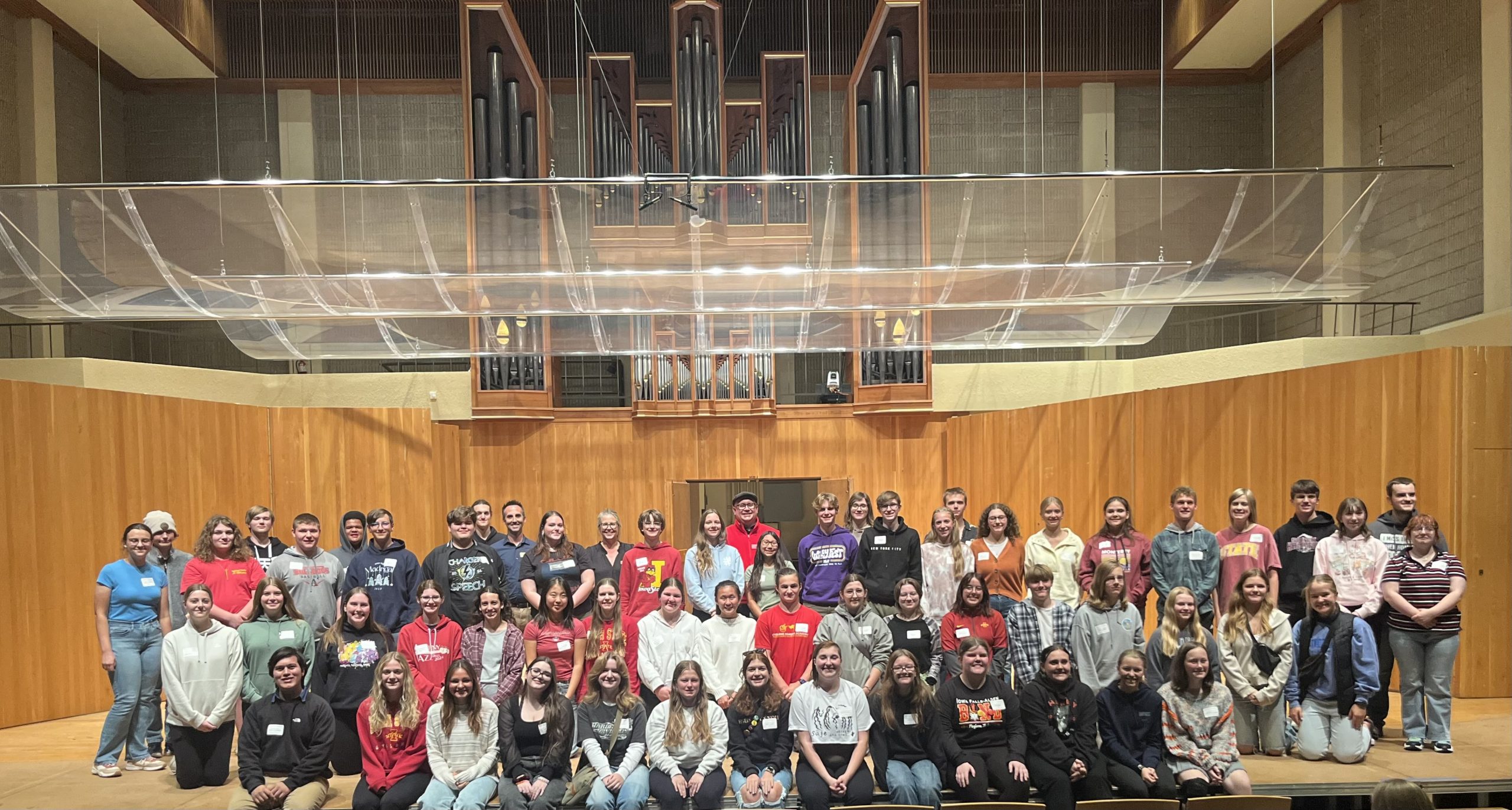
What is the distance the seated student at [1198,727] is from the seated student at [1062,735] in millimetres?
374

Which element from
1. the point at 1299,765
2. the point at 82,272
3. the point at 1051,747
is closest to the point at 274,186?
the point at 82,272

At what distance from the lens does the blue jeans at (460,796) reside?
17.8 ft

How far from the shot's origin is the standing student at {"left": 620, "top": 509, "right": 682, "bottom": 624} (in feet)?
22.8

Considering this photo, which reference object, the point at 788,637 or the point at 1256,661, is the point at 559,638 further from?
the point at 1256,661

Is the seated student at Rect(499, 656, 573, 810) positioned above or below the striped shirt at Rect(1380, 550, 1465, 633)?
below

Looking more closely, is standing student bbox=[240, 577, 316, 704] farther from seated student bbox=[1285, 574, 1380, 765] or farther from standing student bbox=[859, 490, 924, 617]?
seated student bbox=[1285, 574, 1380, 765]

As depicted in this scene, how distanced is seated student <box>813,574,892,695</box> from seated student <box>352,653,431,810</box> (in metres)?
2.23

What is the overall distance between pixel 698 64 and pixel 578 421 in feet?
12.4

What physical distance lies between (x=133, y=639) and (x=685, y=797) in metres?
3.50

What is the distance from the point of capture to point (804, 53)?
12250mm

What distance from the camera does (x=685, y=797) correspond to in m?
5.59

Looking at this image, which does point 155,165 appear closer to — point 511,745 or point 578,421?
point 578,421

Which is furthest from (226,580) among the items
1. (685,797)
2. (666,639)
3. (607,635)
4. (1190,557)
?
(1190,557)

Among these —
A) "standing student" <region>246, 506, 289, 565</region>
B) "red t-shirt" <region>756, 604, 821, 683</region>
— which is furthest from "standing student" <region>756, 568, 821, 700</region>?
"standing student" <region>246, 506, 289, 565</region>
